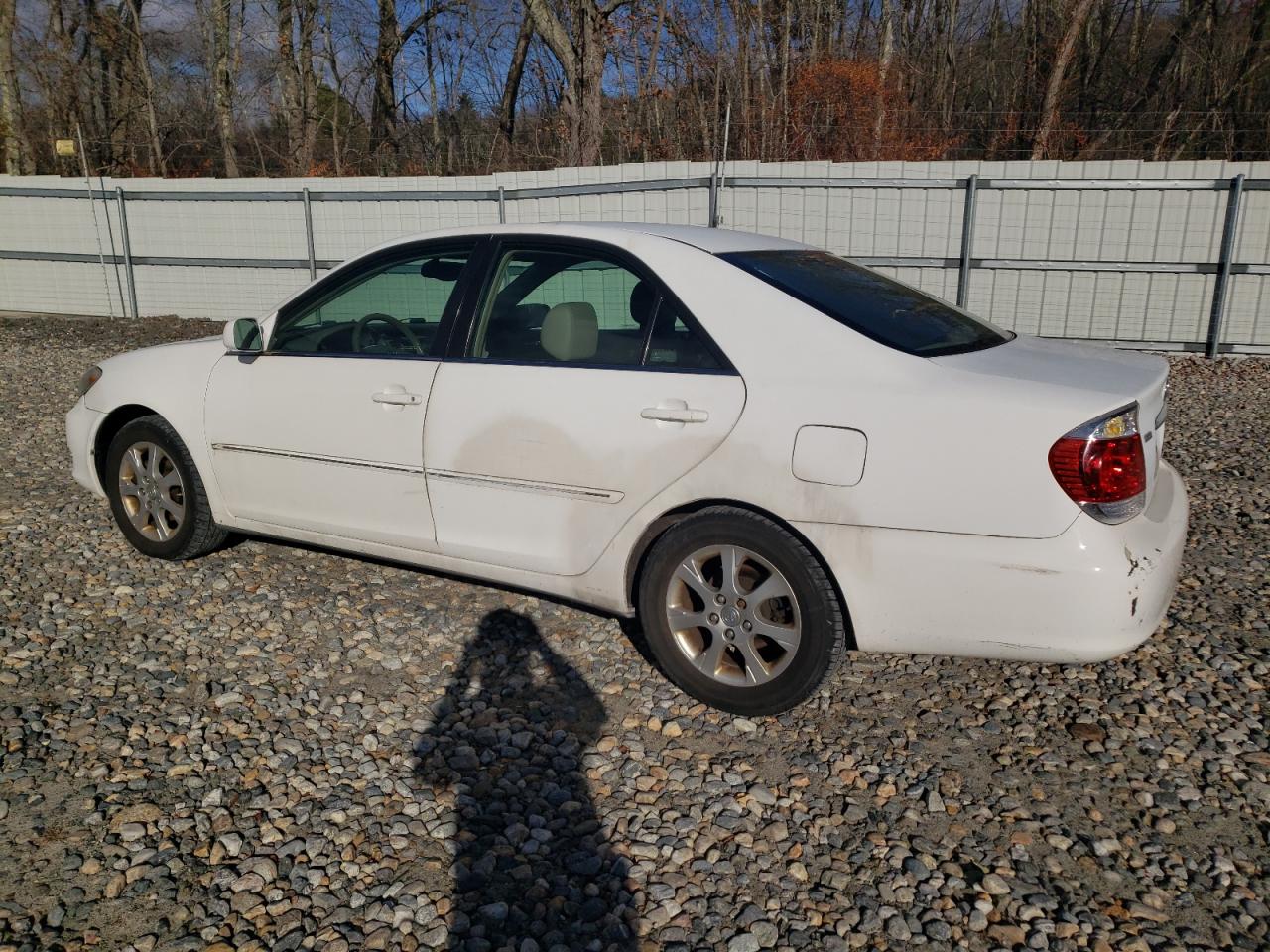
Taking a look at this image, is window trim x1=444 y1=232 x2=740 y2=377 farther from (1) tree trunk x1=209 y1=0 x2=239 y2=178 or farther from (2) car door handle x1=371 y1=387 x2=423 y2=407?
(1) tree trunk x1=209 y1=0 x2=239 y2=178

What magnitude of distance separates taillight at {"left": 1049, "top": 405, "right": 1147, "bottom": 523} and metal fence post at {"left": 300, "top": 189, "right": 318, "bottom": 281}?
1308 cm

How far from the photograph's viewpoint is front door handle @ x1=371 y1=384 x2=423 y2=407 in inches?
151

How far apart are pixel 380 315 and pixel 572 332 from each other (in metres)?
1.09

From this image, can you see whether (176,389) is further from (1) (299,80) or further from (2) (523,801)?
(1) (299,80)

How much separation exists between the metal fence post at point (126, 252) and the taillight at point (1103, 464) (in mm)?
15815

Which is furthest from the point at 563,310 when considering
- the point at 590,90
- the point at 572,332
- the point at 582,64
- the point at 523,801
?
the point at 582,64

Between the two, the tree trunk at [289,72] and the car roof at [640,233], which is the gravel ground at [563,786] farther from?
the tree trunk at [289,72]

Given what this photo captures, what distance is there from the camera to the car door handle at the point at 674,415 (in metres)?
3.24

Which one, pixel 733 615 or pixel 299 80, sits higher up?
pixel 299 80

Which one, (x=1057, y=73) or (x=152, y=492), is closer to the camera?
(x=152, y=492)

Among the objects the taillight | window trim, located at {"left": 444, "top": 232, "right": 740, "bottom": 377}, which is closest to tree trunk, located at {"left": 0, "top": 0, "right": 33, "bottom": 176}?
window trim, located at {"left": 444, "top": 232, "right": 740, "bottom": 377}

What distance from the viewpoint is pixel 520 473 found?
3.60 metres

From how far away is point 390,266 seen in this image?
13.8ft

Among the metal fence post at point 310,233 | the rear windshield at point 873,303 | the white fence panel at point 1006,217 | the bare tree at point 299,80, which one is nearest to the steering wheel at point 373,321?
the rear windshield at point 873,303
